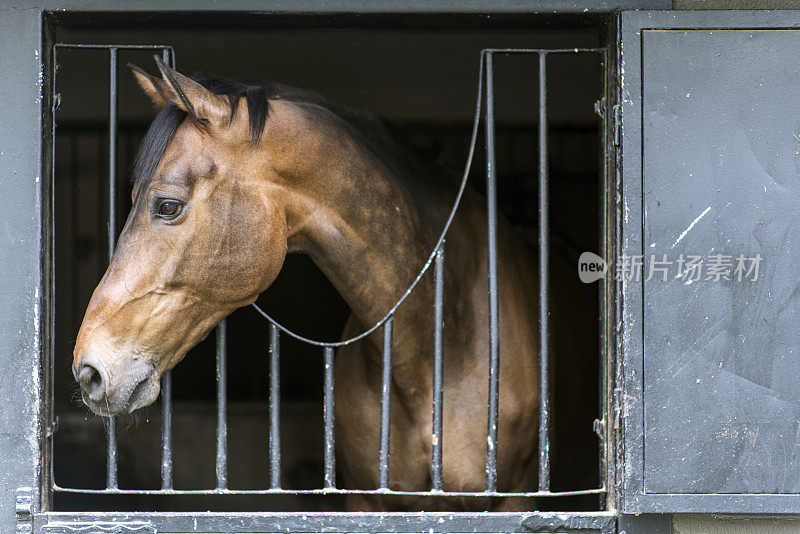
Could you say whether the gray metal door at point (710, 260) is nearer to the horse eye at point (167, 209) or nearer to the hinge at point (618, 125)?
the hinge at point (618, 125)

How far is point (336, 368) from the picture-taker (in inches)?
104

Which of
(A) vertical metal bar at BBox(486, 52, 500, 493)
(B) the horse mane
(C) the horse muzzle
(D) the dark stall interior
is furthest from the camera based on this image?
(D) the dark stall interior

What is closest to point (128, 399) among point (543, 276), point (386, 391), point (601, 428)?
point (386, 391)

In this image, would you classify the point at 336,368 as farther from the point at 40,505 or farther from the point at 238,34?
the point at 238,34

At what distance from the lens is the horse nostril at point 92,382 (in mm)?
1760

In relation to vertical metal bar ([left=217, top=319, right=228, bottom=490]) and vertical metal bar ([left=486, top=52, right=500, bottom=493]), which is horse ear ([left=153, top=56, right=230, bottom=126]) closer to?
vertical metal bar ([left=217, top=319, right=228, bottom=490])

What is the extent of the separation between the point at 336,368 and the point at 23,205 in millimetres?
1116

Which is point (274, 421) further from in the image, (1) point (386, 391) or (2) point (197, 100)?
(2) point (197, 100)

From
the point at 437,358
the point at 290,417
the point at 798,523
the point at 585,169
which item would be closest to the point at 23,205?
the point at 437,358

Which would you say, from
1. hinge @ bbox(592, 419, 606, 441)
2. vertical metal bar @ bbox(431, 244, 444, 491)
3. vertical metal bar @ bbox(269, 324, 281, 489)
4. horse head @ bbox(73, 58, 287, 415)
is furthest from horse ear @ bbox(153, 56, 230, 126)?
hinge @ bbox(592, 419, 606, 441)

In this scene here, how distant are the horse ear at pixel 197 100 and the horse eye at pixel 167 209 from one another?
199 mm

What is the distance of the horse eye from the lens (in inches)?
71.8

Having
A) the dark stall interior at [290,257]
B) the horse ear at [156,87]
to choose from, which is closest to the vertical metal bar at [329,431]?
the horse ear at [156,87]

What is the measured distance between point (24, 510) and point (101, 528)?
0.17 m
